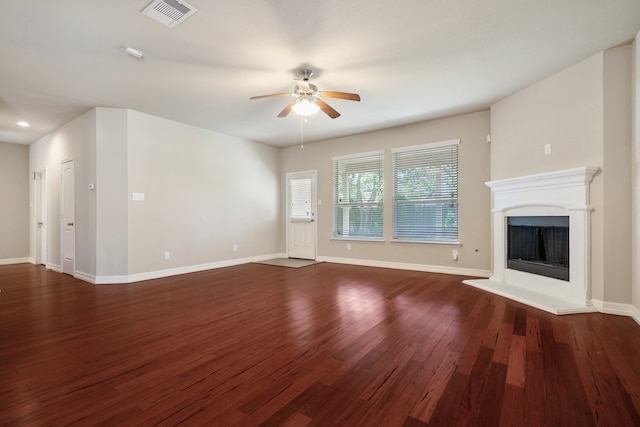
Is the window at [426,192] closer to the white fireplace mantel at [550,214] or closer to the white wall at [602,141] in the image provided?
the white fireplace mantel at [550,214]

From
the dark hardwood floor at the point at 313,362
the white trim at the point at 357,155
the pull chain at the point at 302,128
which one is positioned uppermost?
the pull chain at the point at 302,128

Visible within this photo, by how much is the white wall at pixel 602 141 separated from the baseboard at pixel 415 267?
5.58 ft

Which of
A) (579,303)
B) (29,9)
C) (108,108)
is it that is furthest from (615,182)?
(108,108)

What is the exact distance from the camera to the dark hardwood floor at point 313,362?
1.51 metres

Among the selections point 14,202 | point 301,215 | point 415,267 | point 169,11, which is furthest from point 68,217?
point 415,267

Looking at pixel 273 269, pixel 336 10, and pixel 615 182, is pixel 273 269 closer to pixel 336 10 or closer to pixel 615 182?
pixel 336 10

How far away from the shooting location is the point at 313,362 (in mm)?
2033

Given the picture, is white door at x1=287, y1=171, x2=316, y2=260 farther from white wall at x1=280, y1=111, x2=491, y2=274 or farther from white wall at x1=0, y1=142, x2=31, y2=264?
white wall at x1=0, y1=142, x2=31, y2=264

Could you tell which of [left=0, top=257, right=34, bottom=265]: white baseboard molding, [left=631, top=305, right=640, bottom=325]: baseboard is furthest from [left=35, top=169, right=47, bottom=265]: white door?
[left=631, top=305, right=640, bottom=325]: baseboard

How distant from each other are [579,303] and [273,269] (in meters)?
4.51

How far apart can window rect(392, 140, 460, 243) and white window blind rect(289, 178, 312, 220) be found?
2.14 meters

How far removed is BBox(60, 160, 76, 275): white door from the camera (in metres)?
5.07

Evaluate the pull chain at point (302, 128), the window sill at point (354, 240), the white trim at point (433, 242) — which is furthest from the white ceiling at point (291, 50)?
the window sill at point (354, 240)

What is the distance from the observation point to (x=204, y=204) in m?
5.68
